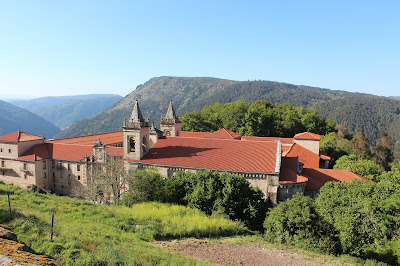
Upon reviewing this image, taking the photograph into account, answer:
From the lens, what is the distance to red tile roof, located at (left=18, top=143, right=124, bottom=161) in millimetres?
40781

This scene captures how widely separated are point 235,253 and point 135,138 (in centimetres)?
2077

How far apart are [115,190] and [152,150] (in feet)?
20.0

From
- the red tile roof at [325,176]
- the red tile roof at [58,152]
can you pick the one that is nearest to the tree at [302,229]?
the red tile roof at [325,176]

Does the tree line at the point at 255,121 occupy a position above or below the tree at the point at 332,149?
above

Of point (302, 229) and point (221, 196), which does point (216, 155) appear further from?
point (302, 229)

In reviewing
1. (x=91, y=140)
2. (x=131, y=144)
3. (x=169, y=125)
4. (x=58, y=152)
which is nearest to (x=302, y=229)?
(x=131, y=144)

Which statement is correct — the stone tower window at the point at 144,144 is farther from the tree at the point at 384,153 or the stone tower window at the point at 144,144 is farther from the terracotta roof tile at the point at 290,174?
the tree at the point at 384,153

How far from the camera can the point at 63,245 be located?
10.9 meters

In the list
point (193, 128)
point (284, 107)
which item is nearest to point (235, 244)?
point (193, 128)

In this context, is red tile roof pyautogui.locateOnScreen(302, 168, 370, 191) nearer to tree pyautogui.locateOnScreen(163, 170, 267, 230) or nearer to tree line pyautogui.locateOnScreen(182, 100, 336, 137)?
tree pyautogui.locateOnScreen(163, 170, 267, 230)

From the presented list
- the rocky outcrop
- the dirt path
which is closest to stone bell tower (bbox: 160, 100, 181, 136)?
the dirt path

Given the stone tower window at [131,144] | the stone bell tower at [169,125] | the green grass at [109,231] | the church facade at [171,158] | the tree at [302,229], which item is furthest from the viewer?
the stone bell tower at [169,125]

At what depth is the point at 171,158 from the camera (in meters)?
31.7

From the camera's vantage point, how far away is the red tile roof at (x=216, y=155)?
96.7 feet
